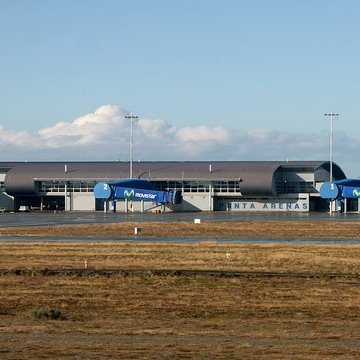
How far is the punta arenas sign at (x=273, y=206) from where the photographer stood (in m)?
152

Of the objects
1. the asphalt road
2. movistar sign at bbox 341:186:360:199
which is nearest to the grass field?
the asphalt road

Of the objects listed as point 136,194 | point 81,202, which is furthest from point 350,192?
point 81,202

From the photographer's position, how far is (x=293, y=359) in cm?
2333

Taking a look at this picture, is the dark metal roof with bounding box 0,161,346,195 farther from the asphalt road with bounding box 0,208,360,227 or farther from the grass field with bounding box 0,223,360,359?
the grass field with bounding box 0,223,360,359

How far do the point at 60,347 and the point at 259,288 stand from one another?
55.2 feet

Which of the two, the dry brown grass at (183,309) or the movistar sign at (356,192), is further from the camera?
the movistar sign at (356,192)

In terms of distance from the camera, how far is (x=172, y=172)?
159 metres

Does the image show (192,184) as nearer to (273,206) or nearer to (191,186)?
(191,186)

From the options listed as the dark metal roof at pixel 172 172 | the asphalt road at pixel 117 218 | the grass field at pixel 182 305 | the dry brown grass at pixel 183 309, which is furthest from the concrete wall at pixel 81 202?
the dry brown grass at pixel 183 309

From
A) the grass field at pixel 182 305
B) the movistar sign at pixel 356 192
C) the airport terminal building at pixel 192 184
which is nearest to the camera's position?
the grass field at pixel 182 305

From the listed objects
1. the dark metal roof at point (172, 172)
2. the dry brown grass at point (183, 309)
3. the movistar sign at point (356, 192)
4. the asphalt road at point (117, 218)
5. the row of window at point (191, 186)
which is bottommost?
the dry brown grass at point (183, 309)

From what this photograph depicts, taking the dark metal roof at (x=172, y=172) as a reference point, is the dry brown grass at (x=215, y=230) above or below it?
below

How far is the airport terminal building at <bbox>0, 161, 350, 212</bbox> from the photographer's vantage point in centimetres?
15300

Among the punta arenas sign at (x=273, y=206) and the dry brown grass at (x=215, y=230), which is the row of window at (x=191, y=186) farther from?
the dry brown grass at (x=215, y=230)
